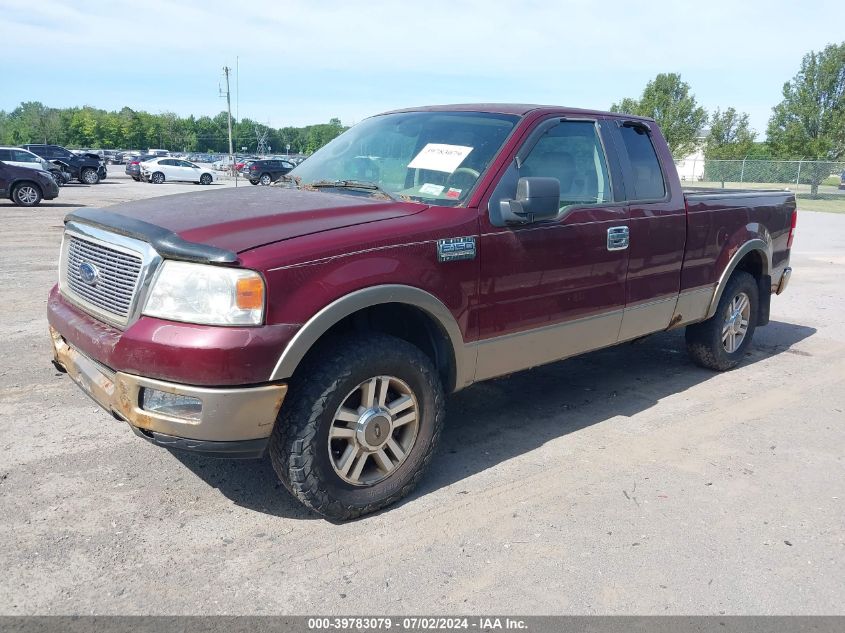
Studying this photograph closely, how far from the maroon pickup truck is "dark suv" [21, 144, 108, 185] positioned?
3121cm

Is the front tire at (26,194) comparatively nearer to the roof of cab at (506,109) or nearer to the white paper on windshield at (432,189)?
the roof of cab at (506,109)

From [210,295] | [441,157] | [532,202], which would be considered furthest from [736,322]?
[210,295]

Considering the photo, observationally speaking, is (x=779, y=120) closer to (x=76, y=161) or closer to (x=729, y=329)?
(x=76, y=161)

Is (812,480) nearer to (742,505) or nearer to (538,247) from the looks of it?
(742,505)

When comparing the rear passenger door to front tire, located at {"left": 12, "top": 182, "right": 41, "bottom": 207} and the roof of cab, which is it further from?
front tire, located at {"left": 12, "top": 182, "right": 41, "bottom": 207}

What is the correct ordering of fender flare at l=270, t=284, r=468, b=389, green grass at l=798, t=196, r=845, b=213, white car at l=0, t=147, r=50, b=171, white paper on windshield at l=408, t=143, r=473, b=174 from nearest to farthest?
fender flare at l=270, t=284, r=468, b=389 < white paper on windshield at l=408, t=143, r=473, b=174 < white car at l=0, t=147, r=50, b=171 < green grass at l=798, t=196, r=845, b=213

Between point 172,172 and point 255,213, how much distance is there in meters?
36.8

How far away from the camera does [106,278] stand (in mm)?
3312

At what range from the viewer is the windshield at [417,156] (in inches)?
154

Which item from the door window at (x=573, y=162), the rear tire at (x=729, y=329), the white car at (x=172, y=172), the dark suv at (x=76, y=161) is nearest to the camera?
the door window at (x=573, y=162)

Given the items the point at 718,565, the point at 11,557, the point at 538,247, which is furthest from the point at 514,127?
the point at 11,557

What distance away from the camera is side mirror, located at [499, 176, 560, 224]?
3.70m

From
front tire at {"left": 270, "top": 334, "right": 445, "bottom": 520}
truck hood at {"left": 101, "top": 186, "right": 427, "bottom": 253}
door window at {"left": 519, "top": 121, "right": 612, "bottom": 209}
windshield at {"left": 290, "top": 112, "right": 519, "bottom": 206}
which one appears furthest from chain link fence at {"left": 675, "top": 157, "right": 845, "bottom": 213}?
front tire at {"left": 270, "top": 334, "right": 445, "bottom": 520}

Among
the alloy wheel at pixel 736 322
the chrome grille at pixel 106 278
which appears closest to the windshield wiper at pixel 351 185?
the chrome grille at pixel 106 278
